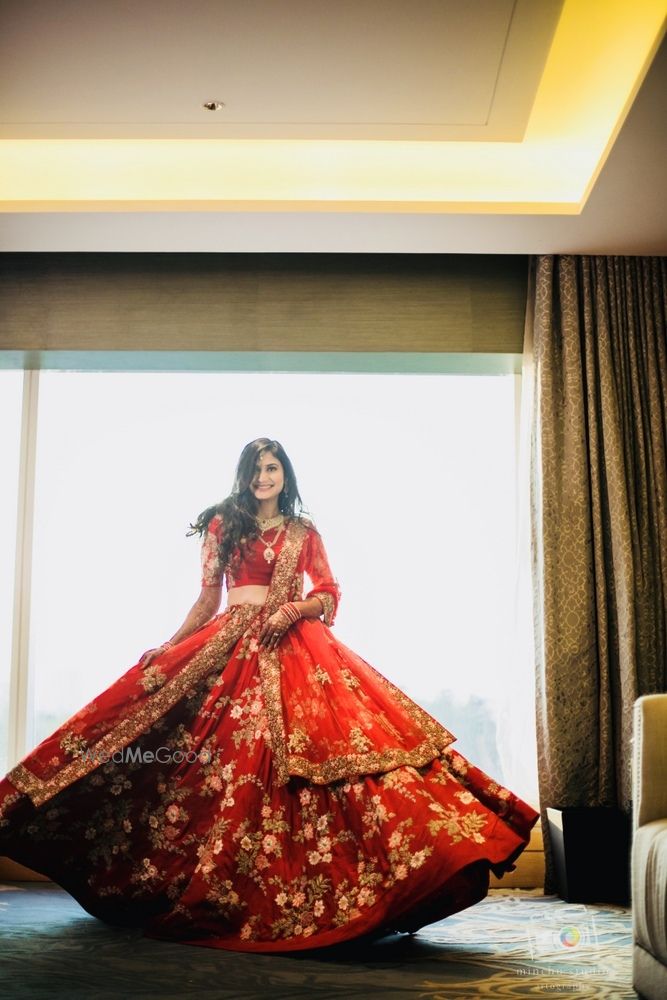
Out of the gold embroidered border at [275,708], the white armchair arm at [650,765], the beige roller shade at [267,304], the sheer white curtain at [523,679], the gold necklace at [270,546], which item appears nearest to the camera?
the white armchair arm at [650,765]

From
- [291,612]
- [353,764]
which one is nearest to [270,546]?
[291,612]

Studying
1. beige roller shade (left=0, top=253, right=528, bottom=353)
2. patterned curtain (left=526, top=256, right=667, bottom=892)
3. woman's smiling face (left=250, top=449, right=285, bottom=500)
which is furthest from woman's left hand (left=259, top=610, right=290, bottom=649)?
beige roller shade (left=0, top=253, right=528, bottom=353)

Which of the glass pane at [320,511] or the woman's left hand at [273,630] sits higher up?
the glass pane at [320,511]

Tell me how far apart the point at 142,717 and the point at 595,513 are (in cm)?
208

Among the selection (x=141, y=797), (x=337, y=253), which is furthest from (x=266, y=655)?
(x=337, y=253)

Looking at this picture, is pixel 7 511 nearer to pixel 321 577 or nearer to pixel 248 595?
pixel 248 595

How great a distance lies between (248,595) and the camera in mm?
3947

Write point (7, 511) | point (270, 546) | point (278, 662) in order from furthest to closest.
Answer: point (7, 511)
point (270, 546)
point (278, 662)

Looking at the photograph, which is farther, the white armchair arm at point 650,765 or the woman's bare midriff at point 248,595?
the woman's bare midriff at point 248,595

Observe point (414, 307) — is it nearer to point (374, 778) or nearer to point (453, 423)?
point (453, 423)

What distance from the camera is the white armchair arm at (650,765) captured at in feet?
8.79

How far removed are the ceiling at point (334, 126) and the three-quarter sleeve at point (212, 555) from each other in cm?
125

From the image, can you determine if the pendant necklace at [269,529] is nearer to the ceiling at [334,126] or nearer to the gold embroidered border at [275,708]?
the gold embroidered border at [275,708]

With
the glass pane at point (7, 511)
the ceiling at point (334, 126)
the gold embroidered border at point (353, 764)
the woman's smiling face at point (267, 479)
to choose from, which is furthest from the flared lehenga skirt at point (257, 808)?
the ceiling at point (334, 126)
